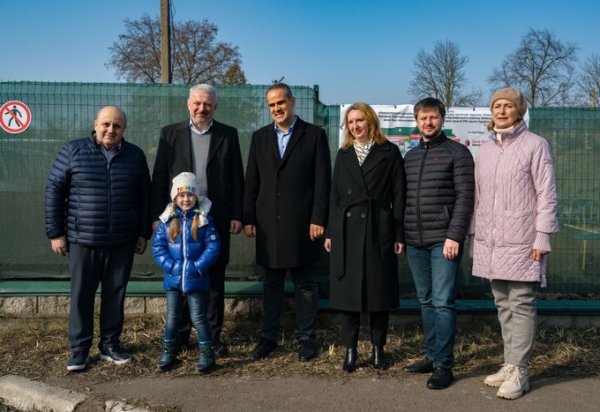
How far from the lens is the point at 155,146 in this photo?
570cm

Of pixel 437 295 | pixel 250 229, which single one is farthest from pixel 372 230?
pixel 250 229

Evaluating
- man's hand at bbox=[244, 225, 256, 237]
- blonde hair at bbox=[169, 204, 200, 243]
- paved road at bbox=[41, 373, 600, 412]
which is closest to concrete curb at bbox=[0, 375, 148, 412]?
paved road at bbox=[41, 373, 600, 412]

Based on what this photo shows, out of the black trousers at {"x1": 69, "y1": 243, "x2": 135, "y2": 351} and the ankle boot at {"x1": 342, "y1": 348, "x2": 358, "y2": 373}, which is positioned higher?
the black trousers at {"x1": 69, "y1": 243, "x2": 135, "y2": 351}

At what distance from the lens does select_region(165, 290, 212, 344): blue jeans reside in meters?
4.22

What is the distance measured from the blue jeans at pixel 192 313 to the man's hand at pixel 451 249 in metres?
1.78

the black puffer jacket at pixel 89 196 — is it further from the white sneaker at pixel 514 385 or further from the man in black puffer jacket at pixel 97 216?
the white sneaker at pixel 514 385

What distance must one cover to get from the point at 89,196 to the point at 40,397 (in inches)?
55.9

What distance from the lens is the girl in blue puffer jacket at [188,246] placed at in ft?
13.5

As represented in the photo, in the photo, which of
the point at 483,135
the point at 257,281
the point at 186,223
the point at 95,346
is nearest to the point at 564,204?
the point at 483,135

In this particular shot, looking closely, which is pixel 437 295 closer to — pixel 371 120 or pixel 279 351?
pixel 371 120

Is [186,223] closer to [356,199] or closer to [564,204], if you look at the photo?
[356,199]

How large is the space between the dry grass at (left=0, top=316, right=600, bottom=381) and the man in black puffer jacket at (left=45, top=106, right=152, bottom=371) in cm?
28

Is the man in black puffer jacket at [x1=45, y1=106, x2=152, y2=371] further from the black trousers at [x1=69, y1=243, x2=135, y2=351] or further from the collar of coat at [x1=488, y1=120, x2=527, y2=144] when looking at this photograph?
the collar of coat at [x1=488, y1=120, x2=527, y2=144]

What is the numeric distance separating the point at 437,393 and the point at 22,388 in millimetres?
2844
